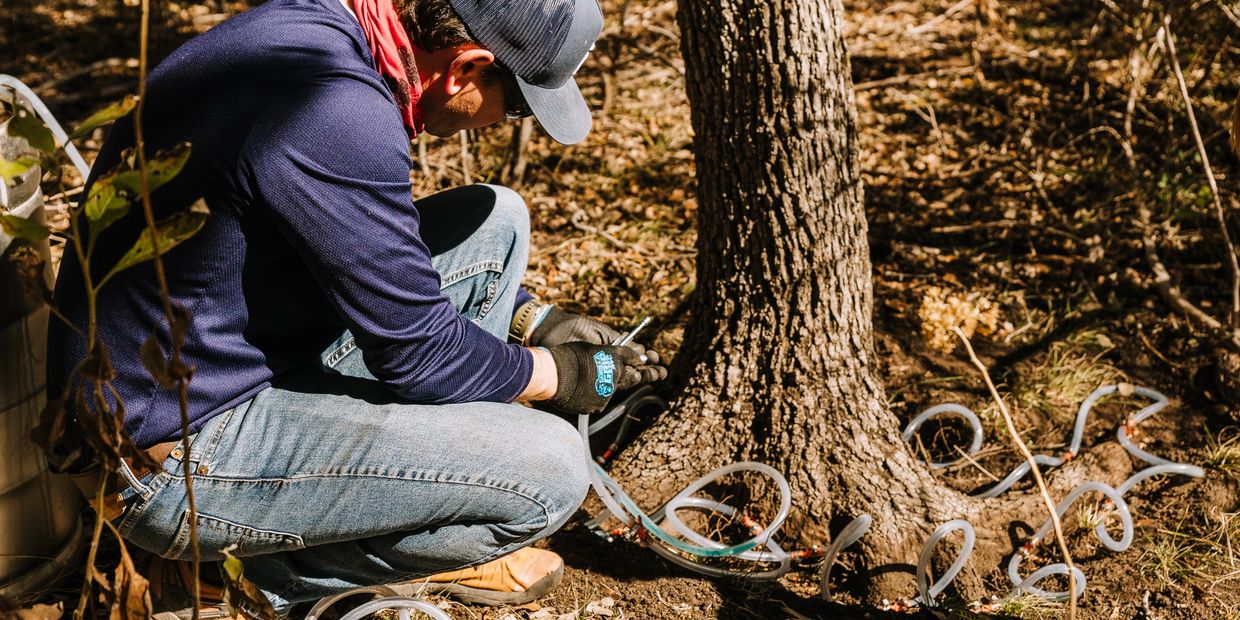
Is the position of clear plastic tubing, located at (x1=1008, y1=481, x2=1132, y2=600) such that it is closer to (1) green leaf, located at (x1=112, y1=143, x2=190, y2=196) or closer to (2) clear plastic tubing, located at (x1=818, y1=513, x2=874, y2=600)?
(2) clear plastic tubing, located at (x1=818, y1=513, x2=874, y2=600)

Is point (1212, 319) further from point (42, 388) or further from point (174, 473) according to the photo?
point (42, 388)

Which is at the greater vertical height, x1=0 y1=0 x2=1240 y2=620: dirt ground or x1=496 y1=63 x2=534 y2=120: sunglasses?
x1=496 y1=63 x2=534 y2=120: sunglasses

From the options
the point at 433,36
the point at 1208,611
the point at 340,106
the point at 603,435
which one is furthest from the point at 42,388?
the point at 1208,611

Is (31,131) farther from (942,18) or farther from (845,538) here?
(942,18)

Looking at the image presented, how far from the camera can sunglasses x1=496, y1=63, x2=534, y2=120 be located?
6.24 ft

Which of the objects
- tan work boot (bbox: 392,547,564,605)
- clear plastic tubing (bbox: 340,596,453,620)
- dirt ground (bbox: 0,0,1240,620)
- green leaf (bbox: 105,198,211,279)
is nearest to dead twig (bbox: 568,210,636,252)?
dirt ground (bbox: 0,0,1240,620)

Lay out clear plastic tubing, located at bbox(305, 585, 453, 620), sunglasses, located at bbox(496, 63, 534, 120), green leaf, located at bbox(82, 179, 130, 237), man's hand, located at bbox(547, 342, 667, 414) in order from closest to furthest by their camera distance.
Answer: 1. green leaf, located at bbox(82, 179, 130, 237)
2. sunglasses, located at bbox(496, 63, 534, 120)
3. clear plastic tubing, located at bbox(305, 585, 453, 620)
4. man's hand, located at bbox(547, 342, 667, 414)

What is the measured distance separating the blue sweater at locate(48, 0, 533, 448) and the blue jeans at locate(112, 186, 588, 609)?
10 cm

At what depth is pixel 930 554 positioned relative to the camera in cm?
229

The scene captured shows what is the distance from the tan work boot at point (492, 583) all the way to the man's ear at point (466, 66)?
43.7 inches

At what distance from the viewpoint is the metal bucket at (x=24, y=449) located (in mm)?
1856

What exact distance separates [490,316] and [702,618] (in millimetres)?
927

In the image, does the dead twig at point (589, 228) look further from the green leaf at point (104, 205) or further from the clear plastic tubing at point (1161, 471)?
the green leaf at point (104, 205)

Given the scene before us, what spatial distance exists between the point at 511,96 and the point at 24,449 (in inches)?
49.4
